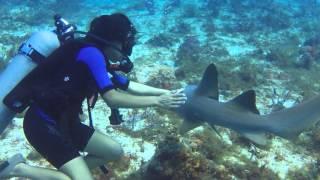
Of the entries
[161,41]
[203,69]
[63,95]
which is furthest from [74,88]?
[161,41]

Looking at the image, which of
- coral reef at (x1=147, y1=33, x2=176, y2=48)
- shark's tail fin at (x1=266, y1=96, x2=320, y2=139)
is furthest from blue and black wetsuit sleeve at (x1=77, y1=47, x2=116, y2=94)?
coral reef at (x1=147, y1=33, x2=176, y2=48)

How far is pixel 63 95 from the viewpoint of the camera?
173 inches

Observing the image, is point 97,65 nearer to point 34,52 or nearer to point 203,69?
point 34,52

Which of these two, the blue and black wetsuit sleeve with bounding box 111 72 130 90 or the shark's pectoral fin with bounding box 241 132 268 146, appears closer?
the blue and black wetsuit sleeve with bounding box 111 72 130 90

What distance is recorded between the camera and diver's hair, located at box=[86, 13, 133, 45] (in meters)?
4.46

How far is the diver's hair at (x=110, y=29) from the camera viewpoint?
14.6 ft

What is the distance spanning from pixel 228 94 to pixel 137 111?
9.04ft

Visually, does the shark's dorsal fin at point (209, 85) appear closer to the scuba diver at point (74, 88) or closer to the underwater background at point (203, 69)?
the scuba diver at point (74, 88)

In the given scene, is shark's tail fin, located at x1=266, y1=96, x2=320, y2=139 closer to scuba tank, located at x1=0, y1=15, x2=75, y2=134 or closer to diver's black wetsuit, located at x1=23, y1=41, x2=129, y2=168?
diver's black wetsuit, located at x1=23, y1=41, x2=129, y2=168

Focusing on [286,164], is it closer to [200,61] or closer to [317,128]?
[317,128]

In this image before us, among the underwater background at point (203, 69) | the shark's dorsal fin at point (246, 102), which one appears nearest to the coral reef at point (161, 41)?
the underwater background at point (203, 69)

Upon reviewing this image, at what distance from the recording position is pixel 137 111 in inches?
352

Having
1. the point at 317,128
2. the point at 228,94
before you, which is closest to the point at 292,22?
the point at 228,94

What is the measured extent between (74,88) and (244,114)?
7.35 feet
